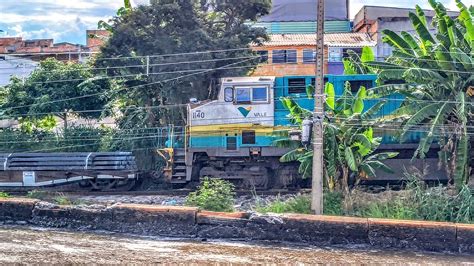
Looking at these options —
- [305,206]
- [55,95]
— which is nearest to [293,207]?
[305,206]

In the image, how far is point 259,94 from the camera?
17562 millimetres

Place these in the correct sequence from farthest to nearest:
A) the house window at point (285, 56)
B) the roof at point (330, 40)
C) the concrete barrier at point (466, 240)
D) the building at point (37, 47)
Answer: the building at point (37, 47), the house window at point (285, 56), the roof at point (330, 40), the concrete barrier at point (466, 240)

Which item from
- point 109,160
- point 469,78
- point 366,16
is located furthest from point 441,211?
point 366,16

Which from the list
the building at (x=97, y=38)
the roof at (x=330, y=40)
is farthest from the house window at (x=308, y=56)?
the building at (x=97, y=38)

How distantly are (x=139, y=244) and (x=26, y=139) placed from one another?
17.8 meters

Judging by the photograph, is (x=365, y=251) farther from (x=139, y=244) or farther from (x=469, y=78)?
(x=469, y=78)

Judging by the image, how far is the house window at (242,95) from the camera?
1762cm

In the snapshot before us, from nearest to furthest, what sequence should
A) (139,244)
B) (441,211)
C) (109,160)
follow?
(139,244) < (441,211) < (109,160)

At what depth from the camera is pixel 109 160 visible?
1964 centimetres

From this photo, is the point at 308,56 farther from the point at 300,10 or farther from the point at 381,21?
the point at 300,10

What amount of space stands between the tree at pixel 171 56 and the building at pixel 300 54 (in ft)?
28.9

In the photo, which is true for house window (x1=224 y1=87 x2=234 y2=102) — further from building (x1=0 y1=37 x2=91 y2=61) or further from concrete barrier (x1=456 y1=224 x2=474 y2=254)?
building (x1=0 y1=37 x2=91 y2=61)

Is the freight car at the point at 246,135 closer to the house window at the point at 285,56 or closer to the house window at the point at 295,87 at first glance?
the house window at the point at 295,87

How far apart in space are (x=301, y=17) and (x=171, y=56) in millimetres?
19630
